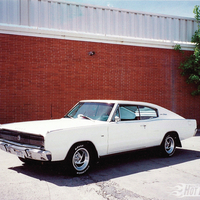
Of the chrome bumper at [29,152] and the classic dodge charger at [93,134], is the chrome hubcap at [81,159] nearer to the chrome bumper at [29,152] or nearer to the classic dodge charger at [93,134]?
the classic dodge charger at [93,134]

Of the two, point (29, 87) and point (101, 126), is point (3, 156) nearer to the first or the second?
point (101, 126)

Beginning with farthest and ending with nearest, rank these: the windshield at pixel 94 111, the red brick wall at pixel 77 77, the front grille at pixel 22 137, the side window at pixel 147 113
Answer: the red brick wall at pixel 77 77 → the side window at pixel 147 113 → the windshield at pixel 94 111 → the front grille at pixel 22 137

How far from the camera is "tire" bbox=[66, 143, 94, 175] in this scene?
16.2ft

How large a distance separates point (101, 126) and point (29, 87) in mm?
6197

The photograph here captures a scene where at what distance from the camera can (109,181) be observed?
481 centimetres

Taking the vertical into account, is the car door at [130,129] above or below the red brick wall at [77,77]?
below

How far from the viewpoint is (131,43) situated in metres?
12.7

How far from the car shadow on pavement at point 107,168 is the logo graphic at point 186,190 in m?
1.12

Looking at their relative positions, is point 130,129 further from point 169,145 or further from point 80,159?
point 169,145

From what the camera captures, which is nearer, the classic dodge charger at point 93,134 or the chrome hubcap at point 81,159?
the classic dodge charger at point 93,134

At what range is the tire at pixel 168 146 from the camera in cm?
683

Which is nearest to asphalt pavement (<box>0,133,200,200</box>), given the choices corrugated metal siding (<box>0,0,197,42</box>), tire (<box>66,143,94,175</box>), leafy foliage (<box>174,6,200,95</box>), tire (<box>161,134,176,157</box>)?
tire (<box>66,143,94,175</box>)

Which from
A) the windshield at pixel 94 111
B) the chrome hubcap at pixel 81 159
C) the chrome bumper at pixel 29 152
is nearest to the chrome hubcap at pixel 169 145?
the windshield at pixel 94 111

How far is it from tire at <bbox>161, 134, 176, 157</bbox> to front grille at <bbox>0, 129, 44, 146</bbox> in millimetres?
3400
